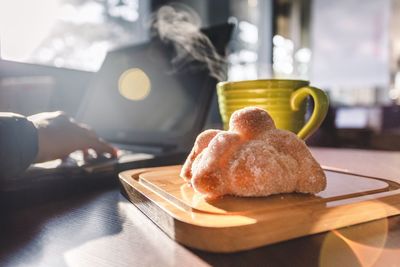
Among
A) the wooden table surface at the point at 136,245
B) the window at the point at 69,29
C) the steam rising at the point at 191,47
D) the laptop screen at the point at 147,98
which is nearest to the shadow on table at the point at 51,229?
the wooden table surface at the point at 136,245

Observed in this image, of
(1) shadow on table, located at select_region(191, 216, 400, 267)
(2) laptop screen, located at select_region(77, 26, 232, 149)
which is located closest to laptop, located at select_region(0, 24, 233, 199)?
(2) laptop screen, located at select_region(77, 26, 232, 149)

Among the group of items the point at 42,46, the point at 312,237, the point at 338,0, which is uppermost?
the point at 338,0

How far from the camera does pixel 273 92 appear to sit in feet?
2.19

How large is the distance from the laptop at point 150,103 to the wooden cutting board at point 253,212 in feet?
0.91

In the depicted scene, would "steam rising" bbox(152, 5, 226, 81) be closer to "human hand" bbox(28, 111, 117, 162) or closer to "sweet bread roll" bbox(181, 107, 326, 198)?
"human hand" bbox(28, 111, 117, 162)

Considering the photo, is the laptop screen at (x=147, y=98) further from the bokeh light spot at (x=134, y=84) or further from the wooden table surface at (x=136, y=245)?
the wooden table surface at (x=136, y=245)

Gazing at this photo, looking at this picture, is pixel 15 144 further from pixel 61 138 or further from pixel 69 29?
pixel 69 29

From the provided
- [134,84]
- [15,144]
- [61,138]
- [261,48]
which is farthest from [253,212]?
[261,48]

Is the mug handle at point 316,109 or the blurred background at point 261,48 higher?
the blurred background at point 261,48

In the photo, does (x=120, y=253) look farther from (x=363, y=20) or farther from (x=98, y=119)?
(x=363, y=20)

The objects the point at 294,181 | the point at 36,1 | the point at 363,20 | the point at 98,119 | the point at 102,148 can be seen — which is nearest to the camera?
the point at 294,181

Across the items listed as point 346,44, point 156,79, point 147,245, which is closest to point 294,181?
point 147,245

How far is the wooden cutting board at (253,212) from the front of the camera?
0.34 m

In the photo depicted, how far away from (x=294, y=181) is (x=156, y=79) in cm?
81
